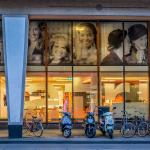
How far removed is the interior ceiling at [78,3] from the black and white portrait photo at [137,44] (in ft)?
10.9

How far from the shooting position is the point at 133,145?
73.8ft

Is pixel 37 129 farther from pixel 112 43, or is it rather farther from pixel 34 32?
pixel 112 43

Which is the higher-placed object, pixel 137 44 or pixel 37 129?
pixel 137 44

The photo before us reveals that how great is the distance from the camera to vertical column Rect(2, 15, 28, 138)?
80.2 ft

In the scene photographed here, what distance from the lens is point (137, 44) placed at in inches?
1156

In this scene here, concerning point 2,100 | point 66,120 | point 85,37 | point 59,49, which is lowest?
point 66,120

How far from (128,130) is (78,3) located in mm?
6263

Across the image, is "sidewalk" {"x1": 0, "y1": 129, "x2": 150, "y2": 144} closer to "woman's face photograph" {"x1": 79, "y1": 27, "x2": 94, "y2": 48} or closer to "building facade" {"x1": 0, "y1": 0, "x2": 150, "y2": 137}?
"building facade" {"x1": 0, "y1": 0, "x2": 150, "y2": 137}

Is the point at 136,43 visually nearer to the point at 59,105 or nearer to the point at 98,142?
the point at 59,105

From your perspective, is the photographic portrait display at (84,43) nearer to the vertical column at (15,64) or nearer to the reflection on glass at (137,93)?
the reflection on glass at (137,93)

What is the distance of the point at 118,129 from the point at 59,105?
340 centimetres

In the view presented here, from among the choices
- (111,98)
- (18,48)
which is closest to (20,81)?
(18,48)

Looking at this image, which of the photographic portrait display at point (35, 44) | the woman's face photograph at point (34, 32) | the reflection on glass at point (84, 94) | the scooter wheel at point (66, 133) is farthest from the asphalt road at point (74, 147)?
the woman's face photograph at point (34, 32)

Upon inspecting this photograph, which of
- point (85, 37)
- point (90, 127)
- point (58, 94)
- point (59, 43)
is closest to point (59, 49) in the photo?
point (59, 43)
